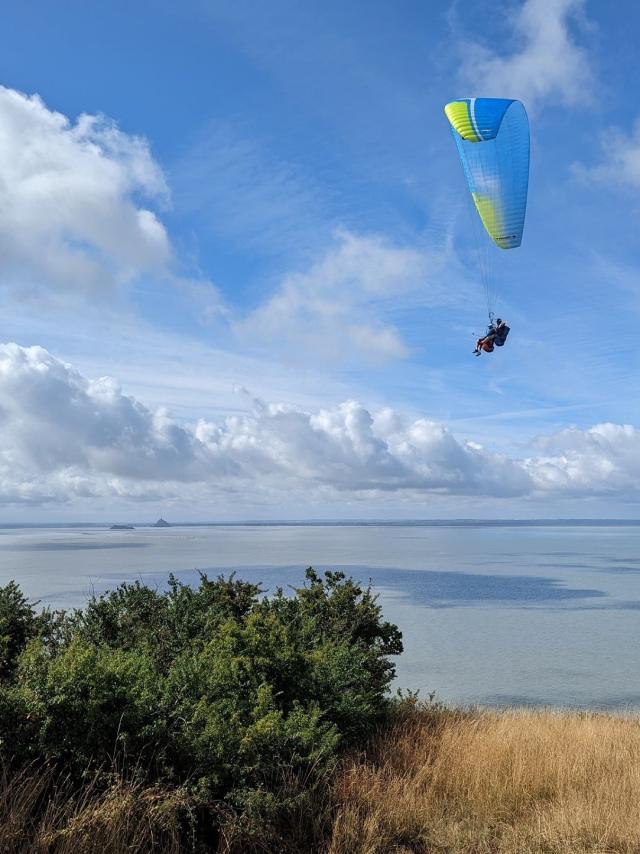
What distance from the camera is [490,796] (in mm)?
7094

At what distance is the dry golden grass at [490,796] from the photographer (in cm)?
620

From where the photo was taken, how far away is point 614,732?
35.9 ft

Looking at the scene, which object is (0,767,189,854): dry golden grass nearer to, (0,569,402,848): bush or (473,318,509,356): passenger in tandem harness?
(0,569,402,848): bush

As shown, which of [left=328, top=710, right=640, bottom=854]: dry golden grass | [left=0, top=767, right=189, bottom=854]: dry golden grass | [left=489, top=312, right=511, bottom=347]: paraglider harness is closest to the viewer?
[left=0, top=767, right=189, bottom=854]: dry golden grass

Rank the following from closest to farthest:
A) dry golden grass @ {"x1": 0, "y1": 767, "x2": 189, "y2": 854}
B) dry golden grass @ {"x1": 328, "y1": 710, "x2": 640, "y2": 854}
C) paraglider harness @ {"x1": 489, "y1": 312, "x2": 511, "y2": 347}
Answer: dry golden grass @ {"x1": 0, "y1": 767, "x2": 189, "y2": 854}, dry golden grass @ {"x1": 328, "y1": 710, "x2": 640, "y2": 854}, paraglider harness @ {"x1": 489, "y1": 312, "x2": 511, "y2": 347}

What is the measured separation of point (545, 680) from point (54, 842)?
93.2ft

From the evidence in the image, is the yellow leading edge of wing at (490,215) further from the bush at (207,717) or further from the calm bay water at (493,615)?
the calm bay water at (493,615)

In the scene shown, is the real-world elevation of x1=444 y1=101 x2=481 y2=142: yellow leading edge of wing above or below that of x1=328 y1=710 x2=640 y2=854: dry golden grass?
above

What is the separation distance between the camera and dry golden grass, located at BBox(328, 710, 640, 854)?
20.3 ft

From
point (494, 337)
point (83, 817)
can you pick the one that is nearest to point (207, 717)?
point (83, 817)

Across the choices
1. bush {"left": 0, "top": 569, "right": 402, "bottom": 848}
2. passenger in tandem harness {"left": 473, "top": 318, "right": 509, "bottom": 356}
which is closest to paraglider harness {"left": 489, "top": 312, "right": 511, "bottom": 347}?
passenger in tandem harness {"left": 473, "top": 318, "right": 509, "bottom": 356}

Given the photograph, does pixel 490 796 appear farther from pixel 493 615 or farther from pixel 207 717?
pixel 493 615

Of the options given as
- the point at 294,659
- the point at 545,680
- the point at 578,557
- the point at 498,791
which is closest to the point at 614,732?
the point at 498,791

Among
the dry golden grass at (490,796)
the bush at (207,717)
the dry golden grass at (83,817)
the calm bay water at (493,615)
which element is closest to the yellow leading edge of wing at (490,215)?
the bush at (207,717)
